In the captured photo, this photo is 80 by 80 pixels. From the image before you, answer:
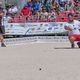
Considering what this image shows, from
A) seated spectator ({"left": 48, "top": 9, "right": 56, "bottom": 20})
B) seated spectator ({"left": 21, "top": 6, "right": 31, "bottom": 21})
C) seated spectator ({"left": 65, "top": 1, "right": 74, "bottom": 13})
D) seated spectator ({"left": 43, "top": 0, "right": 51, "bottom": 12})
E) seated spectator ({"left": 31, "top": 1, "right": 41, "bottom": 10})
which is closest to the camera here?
seated spectator ({"left": 48, "top": 9, "right": 56, "bottom": 20})

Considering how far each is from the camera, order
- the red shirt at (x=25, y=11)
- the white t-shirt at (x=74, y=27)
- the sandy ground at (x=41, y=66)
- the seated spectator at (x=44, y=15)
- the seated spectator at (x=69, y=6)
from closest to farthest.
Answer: the sandy ground at (x=41, y=66), the white t-shirt at (x=74, y=27), the seated spectator at (x=44, y=15), the red shirt at (x=25, y=11), the seated spectator at (x=69, y=6)

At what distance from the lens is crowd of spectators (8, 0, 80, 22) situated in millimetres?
21542

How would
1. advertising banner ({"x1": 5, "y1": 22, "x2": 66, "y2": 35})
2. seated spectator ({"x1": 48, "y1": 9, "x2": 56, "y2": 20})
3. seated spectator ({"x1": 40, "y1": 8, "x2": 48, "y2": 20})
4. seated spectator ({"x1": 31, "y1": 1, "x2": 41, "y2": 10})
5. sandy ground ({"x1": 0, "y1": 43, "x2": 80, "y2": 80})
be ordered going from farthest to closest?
1. seated spectator ({"x1": 31, "y1": 1, "x2": 41, "y2": 10})
2. seated spectator ({"x1": 40, "y1": 8, "x2": 48, "y2": 20})
3. seated spectator ({"x1": 48, "y1": 9, "x2": 56, "y2": 20})
4. advertising banner ({"x1": 5, "y1": 22, "x2": 66, "y2": 35})
5. sandy ground ({"x1": 0, "y1": 43, "x2": 80, "y2": 80})

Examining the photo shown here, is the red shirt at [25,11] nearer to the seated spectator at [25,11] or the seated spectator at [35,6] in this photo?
the seated spectator at [25,11]

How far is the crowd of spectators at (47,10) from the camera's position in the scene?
21.5 metres

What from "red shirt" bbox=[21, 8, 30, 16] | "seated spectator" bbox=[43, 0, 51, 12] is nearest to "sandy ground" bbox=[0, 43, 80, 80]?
"red shirt" bbox=[21, 8, 30, 16]

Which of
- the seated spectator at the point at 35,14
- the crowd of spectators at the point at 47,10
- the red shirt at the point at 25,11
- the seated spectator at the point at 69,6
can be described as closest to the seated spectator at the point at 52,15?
the crowd of spectators at the point at 47,10

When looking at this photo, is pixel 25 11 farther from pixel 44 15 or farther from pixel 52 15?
pixel 52 15

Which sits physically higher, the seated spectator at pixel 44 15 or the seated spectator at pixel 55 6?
the seated spectator at pixel 55 6

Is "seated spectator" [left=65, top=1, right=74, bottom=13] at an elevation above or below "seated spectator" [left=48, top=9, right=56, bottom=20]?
above

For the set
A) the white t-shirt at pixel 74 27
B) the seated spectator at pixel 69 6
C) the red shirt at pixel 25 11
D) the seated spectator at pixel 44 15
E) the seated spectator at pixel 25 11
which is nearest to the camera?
the white t-shirt at pixel 74 27

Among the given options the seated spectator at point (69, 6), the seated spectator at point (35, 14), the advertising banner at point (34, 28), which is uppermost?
the seated spectator at point (69, 6)

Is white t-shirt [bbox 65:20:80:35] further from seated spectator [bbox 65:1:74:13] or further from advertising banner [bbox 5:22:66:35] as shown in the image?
seated spectator [bbox 65:1:74:13]

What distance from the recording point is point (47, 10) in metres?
23.6
